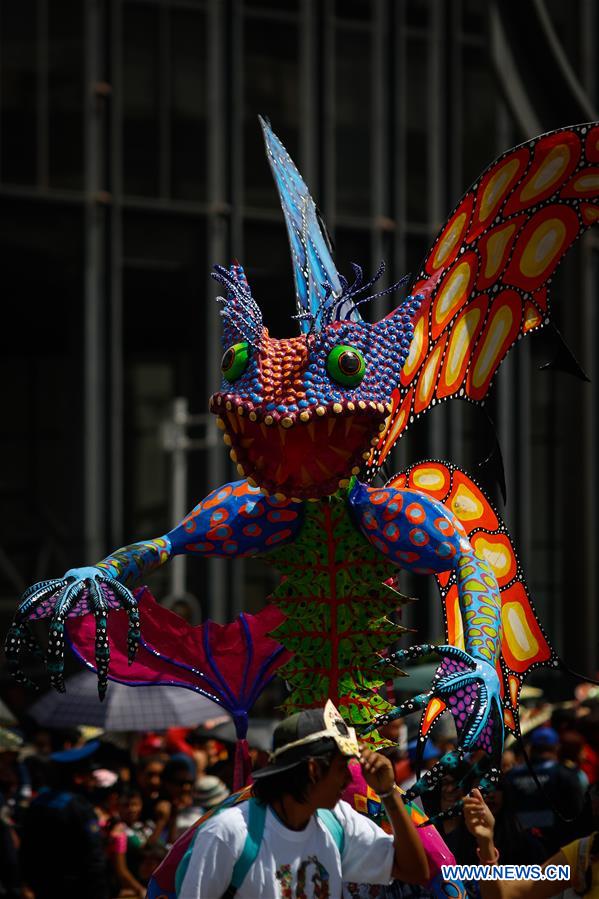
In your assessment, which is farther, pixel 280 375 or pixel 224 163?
pixel 224 163

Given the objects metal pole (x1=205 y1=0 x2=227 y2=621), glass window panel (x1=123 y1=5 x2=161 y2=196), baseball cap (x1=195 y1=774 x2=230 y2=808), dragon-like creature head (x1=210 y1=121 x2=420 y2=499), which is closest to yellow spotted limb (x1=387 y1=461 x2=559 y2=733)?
dragon-like creature head (x1=210 y1=121 x2=420 y2=499)

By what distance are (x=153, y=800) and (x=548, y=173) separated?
3970mm

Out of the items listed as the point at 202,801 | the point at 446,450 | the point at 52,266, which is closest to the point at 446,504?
the point at 202,801

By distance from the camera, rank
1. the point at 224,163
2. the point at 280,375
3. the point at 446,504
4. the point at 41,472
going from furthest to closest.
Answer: the point at 41,472 → the point at 224,163 → the point at 446,504 → the point at 280,375

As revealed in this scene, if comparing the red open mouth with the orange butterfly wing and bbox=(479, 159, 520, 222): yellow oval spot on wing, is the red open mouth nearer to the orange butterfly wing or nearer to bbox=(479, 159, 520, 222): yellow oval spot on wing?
the orange butterfly wing

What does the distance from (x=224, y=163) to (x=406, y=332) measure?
52.6ft

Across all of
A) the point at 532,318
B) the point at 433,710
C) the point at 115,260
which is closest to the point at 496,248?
the point at 532,318

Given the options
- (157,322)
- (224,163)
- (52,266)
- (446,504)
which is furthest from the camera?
(157,322)

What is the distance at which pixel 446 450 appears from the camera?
2191 cm

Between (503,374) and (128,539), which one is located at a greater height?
(503,374)

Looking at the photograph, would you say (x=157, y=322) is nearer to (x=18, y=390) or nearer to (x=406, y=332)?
(x=18, y=390)

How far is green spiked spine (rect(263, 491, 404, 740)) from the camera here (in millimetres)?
5781

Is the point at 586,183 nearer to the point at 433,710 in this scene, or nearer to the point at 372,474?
the point at 372,474

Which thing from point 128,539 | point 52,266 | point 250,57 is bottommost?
point 128,539
